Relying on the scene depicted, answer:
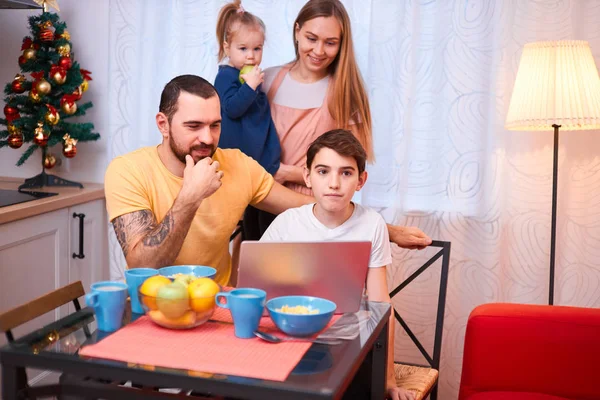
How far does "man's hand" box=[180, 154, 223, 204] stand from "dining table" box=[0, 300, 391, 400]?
452mm

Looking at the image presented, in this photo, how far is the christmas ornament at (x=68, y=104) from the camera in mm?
2789

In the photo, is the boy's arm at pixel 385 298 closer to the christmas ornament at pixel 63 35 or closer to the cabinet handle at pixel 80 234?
the cabinet handle at pixel 80 234

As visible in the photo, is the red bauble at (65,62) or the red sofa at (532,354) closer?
the red sofa at (532,354)

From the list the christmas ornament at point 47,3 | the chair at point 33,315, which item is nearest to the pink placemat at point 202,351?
the chair at point 33,315

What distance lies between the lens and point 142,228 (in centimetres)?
186

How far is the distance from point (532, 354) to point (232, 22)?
1.41 meters

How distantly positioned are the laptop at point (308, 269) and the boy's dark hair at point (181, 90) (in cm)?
68

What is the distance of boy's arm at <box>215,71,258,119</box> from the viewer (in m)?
2.36

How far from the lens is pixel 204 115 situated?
195 cm

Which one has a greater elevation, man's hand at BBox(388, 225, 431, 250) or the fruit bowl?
man's hand at BBox(388, 225, 431, 250)

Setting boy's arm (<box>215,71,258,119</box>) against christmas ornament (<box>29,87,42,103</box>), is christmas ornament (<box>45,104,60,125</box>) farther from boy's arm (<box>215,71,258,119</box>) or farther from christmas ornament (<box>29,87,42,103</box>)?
boy's arm (<box>215,71,258,119</box>)

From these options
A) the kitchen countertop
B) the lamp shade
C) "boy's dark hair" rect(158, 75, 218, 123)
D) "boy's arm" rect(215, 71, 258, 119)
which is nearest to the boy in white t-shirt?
"boy's dark hair" rect(158, 75, 218, 123)

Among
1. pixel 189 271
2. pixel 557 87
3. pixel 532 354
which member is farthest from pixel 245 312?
pixel 557 87

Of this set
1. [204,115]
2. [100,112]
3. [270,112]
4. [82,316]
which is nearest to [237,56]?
[270,112]
